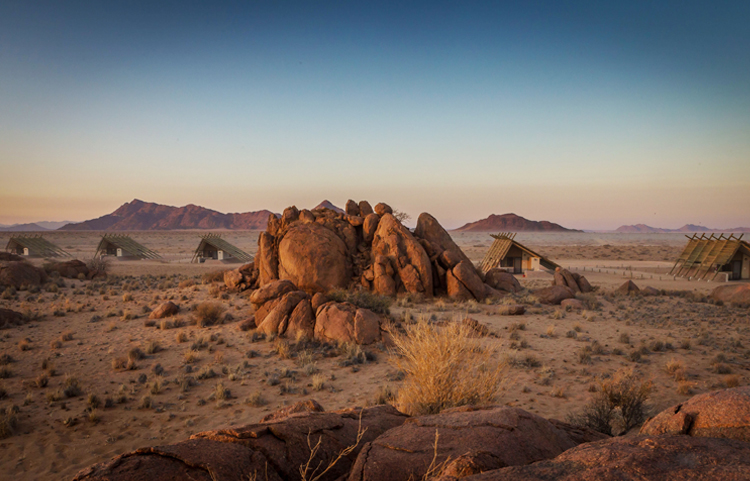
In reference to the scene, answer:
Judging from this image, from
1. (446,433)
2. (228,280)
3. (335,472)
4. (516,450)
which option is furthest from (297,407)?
(228,280)

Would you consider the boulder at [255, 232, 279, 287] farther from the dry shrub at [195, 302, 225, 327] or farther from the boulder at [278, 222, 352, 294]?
the dry shrub at [195, 302, 225, 327]

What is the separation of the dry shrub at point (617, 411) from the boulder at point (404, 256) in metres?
11.4

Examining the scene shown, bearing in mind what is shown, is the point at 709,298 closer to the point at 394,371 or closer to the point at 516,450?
the point at 394,371

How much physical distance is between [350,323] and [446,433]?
851 centimetres

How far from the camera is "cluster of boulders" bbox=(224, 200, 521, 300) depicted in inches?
701

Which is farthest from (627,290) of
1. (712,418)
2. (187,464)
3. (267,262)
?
(187,464)

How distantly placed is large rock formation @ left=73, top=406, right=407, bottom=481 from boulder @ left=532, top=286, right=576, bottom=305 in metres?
16.8

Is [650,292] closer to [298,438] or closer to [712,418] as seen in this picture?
[712,418]

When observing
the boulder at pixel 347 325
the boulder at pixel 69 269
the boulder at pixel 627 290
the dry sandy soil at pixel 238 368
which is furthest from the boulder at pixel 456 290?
the boulder at pixel 69 269

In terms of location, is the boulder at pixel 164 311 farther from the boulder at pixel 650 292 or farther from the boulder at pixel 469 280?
the boulder at pixel 650 292

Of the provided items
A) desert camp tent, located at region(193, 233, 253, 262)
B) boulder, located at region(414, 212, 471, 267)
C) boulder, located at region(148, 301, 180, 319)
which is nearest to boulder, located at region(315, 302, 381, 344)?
boulder, located at region(148, 301, 180, 319)

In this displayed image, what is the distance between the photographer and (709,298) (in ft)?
65.3

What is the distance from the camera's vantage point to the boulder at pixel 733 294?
1854cm

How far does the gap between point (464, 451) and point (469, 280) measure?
1590 centimetres
